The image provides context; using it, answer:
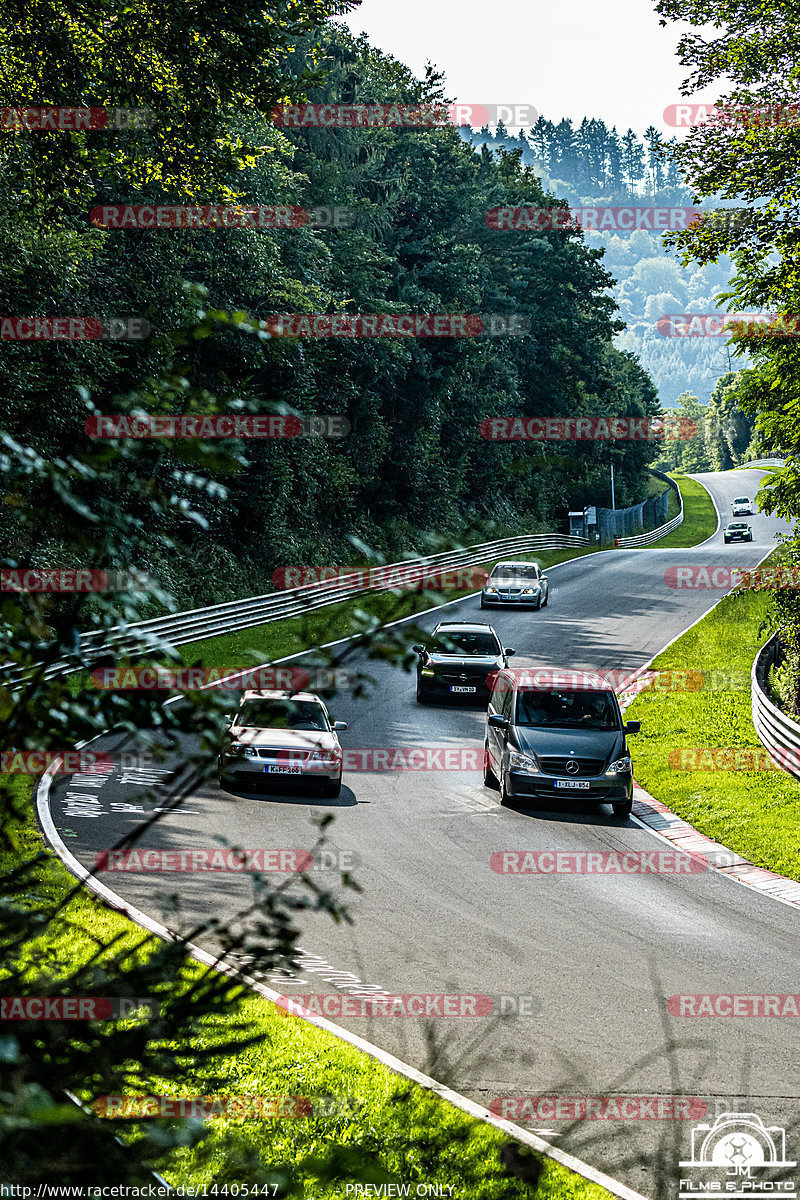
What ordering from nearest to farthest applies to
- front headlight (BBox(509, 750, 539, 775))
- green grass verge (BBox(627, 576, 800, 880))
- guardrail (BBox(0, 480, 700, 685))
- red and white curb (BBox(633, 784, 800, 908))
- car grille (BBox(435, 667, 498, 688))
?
guardrail (BBox(0, 480, 700, 685))
red and white curb (BBox(633, 784, 800, 908))
green grass verge (BBox(627, 576, 800, 880))
front headlight (BBox(509, 750, 539, 775))
car grille (BBox(435, 667, 498, 688))

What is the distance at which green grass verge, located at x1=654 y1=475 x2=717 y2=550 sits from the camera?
78.3 metres

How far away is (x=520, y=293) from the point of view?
223ft

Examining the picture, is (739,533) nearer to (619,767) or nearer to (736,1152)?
(619,767)

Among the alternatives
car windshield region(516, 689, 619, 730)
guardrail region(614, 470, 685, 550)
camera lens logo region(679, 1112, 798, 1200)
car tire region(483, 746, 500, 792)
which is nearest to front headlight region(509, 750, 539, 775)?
car windshield region(516, 689, 619, 730)

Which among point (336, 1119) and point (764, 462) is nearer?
point (336, 1119)

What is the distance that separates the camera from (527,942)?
10.4 m

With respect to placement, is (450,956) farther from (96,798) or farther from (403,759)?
(403,759)

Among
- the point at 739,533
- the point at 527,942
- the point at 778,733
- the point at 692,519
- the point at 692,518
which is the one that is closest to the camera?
the point at 527,942

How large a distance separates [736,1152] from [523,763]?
32.0 feet

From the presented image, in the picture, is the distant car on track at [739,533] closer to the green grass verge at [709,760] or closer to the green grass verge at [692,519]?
the green grass verge at [692,519]

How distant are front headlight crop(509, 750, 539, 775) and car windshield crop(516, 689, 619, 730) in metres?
0.64

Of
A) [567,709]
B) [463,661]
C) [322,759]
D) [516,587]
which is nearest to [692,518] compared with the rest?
[516,587]

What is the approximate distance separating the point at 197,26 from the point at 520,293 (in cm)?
5401

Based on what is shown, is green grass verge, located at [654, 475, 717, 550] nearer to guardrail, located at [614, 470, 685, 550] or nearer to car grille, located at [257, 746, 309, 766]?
guardrail, located at [614, 470, 685, 550]
